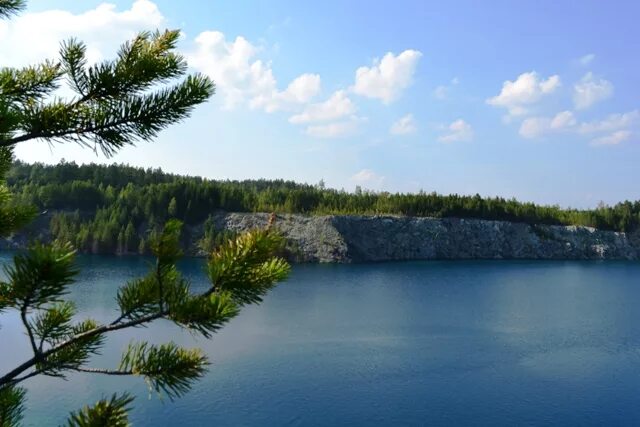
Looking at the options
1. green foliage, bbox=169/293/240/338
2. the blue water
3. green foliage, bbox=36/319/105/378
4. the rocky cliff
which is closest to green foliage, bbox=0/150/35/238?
green foliage, bbox=36/319/105/378

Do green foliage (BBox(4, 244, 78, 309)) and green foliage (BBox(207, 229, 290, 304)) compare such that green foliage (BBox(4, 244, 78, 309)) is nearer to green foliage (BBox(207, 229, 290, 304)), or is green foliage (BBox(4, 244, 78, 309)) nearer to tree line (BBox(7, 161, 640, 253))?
green foliage (BBox(207, 229, 290, 304))

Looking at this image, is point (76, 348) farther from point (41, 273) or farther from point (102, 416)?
point (41, 273)

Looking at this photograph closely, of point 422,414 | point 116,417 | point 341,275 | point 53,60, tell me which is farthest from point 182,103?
point 341,275

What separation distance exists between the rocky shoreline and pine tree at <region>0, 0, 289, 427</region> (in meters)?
72.9

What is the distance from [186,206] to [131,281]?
89301mm

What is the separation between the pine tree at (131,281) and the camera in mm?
2357

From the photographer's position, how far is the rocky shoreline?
81.6m

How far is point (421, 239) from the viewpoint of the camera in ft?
291

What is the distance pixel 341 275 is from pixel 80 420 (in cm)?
6158

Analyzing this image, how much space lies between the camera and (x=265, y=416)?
19219 millimetres

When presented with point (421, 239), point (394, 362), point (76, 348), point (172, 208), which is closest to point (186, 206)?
point (172, 208)

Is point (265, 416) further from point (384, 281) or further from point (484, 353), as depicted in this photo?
point (384, 281)

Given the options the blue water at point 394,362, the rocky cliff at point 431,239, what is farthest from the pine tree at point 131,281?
the rocky cliff at point 431,239

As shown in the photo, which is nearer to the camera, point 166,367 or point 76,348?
point 166,367
